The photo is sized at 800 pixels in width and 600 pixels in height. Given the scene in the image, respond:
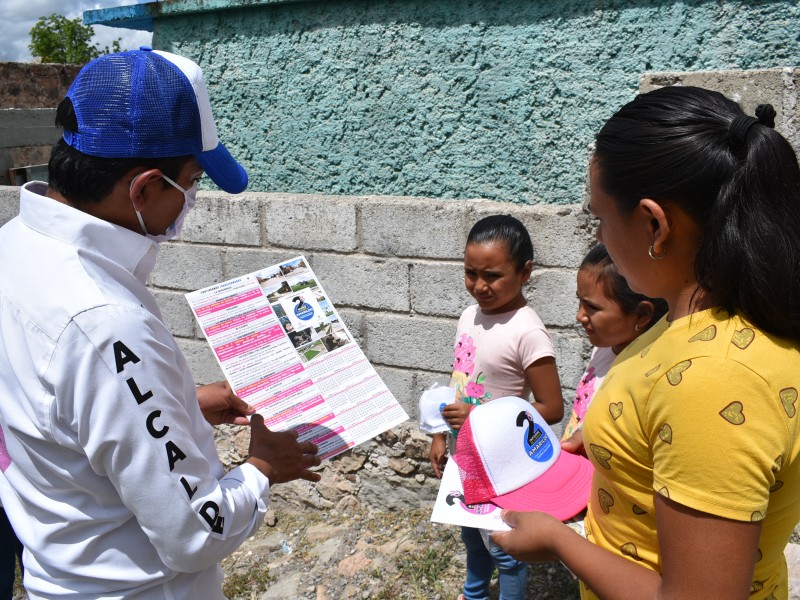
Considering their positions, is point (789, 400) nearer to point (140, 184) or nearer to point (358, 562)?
point (140, 184)

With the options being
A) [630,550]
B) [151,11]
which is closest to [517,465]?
[630,550]

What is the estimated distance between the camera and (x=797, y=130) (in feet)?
7.77

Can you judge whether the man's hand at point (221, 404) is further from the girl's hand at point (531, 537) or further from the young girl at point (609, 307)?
the young girl at point (609, 307)

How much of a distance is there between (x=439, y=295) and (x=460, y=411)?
3.48ft

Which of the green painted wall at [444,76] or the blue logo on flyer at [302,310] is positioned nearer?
the blue logo on flyer at [302,310]

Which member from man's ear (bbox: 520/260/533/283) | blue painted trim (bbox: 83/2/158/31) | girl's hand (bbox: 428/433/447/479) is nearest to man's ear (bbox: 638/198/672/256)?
man's ear (bbox: 520/260/533/283)

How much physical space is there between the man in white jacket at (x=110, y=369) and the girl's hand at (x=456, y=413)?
105 centimetres

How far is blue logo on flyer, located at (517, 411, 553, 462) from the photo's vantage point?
67.4 inches

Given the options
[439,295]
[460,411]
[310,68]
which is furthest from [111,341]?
[310,68]

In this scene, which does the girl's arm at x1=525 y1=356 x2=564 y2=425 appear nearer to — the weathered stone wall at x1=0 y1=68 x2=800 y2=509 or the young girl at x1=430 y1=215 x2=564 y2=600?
the young girl at x1=430 y1=215 x2=564 y2=600

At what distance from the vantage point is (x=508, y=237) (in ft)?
8.59

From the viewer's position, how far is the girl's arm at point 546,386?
2.48 m

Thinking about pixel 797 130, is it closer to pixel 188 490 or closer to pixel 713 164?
pixel 713 164

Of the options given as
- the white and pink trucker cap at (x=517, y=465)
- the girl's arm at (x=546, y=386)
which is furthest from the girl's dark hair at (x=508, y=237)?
the white and pink trucker cap at (x=517, y=465)
